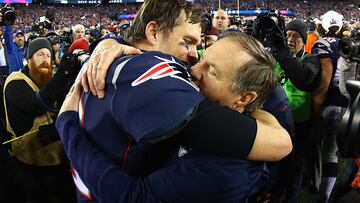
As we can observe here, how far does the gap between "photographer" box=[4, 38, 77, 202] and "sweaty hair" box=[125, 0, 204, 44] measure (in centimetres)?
93

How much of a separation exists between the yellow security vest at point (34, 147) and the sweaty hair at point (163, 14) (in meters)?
1.46

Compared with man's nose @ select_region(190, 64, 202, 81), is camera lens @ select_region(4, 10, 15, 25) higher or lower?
higher

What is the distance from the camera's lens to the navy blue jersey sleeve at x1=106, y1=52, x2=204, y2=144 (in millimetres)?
844

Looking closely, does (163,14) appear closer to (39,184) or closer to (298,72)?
(298,72)

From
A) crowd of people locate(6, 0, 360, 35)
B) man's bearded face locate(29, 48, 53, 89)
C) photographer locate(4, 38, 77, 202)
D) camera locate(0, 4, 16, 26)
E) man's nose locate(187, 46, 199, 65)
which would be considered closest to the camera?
man's nose locate(187, 46, 199, 65)

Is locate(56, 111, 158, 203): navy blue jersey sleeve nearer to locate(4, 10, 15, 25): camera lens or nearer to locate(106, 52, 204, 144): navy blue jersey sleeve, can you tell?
locate(106, 52, 204, 144): navy blue jersey sleeve

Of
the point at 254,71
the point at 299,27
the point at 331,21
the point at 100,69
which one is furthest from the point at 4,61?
the point at 254,71

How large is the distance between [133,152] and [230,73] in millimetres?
352

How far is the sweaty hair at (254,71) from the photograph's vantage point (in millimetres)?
1057

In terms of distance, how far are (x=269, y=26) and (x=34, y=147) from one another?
195 centimetres

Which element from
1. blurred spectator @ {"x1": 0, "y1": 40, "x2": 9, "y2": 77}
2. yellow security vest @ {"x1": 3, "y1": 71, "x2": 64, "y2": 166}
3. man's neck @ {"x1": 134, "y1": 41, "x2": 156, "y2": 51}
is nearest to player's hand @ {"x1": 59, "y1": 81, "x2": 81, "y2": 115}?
man's neck @ {"x1": 134, "y1": 41, "x2": 156, "y2": 51}

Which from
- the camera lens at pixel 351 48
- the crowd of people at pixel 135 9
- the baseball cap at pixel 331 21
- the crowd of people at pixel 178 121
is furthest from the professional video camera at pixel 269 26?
Result: the crowd of people at pixel 135 9

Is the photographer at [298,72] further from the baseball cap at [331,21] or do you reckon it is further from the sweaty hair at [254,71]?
the sweaty hair at [254,71]

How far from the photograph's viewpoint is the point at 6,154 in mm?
2521
